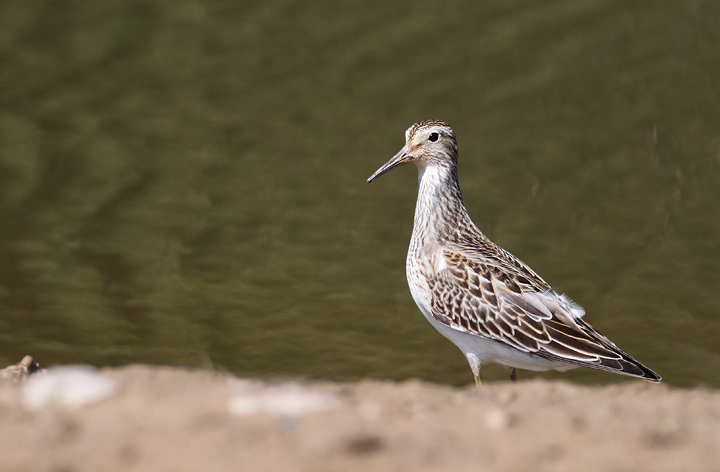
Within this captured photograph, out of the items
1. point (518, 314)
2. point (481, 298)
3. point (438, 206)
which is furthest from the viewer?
point (438, 206)

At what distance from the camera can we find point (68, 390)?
464 centimetres

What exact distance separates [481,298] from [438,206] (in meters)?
1.06

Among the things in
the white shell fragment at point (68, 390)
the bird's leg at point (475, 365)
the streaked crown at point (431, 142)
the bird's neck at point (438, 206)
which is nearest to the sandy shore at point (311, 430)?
the white shell fragment at point (68, 390)

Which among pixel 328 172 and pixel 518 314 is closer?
pixel 518 314

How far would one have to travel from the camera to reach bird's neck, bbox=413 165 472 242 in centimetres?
817

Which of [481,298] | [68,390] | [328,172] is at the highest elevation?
[328,172]

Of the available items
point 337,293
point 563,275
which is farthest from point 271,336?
point 563,275

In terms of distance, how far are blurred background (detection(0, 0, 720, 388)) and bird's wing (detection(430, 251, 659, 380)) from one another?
2395mm

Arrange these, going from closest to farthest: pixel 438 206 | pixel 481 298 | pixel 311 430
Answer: pixel 311 430, pixel 481 298, pixel 438 206

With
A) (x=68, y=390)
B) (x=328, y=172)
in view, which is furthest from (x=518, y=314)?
(x=328, y=172)

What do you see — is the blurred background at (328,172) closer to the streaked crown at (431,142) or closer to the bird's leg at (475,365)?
the bird's leg at (475,365)

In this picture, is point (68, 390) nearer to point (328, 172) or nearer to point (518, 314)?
point (518, 314)

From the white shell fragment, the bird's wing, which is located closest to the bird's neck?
the bird's wing

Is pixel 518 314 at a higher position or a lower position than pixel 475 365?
higher
